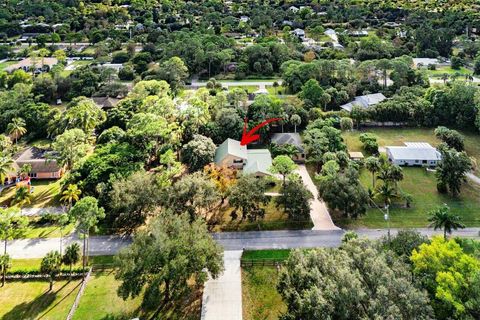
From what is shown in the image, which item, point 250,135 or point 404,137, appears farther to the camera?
point 404,137

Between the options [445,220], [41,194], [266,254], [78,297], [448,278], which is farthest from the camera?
[41,194]

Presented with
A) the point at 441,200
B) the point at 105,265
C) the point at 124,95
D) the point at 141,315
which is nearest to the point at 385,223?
the point at 441,200

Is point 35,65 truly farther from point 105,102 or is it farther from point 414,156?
point 414,156

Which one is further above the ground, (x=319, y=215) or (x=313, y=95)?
(x=313, y=95)

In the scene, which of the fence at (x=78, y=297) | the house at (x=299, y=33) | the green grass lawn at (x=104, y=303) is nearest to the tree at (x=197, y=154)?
the green grass lawn at (x=104, y=303)

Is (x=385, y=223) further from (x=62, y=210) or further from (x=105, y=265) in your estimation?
(x=62, y=210)

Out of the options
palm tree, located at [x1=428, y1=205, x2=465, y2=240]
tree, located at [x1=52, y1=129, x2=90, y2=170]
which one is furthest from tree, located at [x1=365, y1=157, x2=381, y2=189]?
tree, located at [x1=52, y1=129, x2=90, y2=170]

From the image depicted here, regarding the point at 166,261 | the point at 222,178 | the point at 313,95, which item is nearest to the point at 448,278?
the point at 166,261
